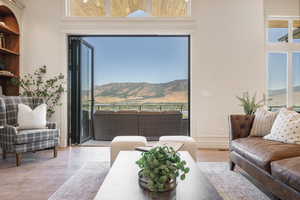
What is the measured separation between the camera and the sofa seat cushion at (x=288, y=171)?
6.18 ft

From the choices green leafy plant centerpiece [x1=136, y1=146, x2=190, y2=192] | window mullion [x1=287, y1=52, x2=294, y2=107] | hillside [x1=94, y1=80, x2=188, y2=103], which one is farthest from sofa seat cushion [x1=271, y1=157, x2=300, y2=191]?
hillside [x1=94, y1=80, x2=188, y2=103]

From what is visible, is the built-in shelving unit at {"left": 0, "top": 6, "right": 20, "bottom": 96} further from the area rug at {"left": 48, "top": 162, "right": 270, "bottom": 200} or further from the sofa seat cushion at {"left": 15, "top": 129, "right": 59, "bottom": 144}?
the area rug at {"left": 48, "top": 162, "right": 270, "bottom": 200}

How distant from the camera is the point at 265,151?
2465 mm

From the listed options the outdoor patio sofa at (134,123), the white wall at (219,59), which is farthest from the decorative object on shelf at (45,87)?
the white wall at (219,59)

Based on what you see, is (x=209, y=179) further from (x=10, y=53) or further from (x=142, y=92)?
(x=142, y=92)

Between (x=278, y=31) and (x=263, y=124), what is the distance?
2974 millimetres

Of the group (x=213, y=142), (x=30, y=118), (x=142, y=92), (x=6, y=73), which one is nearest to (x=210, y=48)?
(x=213, y=142)

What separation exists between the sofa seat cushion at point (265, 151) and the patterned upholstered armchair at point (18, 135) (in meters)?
3.04

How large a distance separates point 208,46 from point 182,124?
2.45 m

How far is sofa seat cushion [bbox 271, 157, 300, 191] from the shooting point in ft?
6.18

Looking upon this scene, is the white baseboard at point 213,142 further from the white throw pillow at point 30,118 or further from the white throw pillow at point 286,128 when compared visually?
the white throw pillow at point 30,118

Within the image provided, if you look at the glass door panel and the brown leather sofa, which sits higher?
the glass door panel

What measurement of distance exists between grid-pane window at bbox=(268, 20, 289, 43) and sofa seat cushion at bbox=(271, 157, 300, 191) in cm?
381

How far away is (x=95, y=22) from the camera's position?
4930 millimetres
